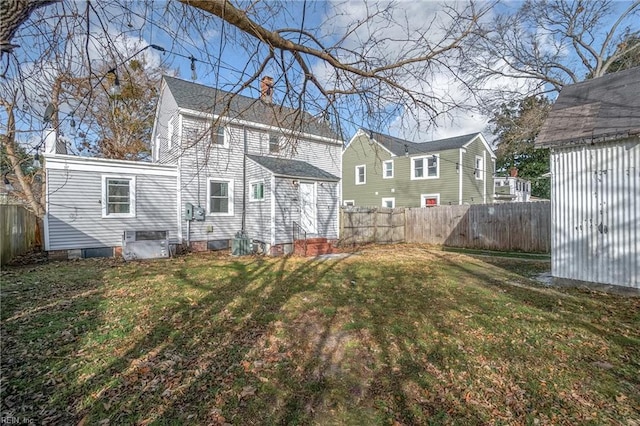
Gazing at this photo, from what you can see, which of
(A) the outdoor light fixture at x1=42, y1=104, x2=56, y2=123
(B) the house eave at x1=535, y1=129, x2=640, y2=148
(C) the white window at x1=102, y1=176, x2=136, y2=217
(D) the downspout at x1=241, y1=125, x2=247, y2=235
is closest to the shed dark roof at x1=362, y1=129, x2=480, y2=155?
(D) the downspout at x1=241, y1=125, x2=247, y2=235

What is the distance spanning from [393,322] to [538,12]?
1820 centimetres

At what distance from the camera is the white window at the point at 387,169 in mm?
21469

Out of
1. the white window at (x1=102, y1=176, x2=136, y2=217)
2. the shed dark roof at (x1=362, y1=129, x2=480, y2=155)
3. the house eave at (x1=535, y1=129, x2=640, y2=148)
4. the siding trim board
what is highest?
the shed dark roof at (x1=362, y1=129, x2=480, y2=155)

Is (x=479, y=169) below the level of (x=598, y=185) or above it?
above

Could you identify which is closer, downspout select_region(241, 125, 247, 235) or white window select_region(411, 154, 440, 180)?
downspout select_region(241, 125, 247, 235)

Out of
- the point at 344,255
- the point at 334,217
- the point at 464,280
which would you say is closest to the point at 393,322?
the point at 464,280

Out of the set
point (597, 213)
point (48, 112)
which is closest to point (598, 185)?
point (597, 213)

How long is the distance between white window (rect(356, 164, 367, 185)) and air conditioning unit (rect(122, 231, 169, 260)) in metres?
15.8

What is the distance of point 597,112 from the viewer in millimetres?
6336

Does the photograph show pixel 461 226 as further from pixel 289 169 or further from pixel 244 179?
pixel 244 179

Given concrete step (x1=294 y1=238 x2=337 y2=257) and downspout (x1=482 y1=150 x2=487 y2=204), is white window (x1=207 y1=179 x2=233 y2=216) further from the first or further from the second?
downspout (x1=482 y1=150 x2=487 y2=204)

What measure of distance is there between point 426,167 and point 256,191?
1287 centimetres

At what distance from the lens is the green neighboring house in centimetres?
1897

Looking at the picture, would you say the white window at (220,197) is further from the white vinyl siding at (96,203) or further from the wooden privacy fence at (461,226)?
the wooden privacy fence at (461,226)
